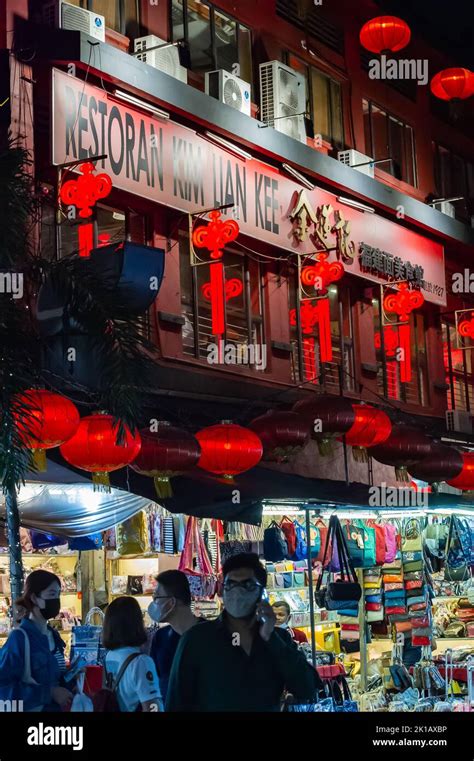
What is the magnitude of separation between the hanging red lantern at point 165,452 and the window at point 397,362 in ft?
27.0

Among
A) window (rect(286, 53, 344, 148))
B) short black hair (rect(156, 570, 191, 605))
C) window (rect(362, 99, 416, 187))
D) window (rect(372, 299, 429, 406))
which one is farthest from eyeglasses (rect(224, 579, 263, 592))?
window (rect(362, 99, 416, 187))

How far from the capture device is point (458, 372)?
2388cm

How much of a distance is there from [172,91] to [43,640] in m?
8.57

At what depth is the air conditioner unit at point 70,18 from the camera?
13914 mm

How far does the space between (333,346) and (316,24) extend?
557 cm

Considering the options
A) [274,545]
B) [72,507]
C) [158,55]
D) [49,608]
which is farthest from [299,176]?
[49,608]

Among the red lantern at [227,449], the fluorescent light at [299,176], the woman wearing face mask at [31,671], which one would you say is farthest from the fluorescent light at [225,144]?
the woman wearing face mask at [31,671]

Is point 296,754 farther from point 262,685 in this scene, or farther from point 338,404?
point 338,404

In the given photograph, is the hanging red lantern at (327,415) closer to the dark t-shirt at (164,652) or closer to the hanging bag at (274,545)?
the hanging bag at (274,545)

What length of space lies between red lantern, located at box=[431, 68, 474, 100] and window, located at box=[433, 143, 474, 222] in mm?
4380

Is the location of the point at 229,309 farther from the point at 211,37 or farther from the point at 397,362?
the point at 397,362

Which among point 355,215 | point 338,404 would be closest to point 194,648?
point 338,404

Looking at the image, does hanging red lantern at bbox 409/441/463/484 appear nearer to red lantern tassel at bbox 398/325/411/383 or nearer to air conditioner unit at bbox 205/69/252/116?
red lantern tassel at bbox 398/325/411/383

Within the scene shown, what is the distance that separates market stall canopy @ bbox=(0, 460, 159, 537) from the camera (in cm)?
1280
